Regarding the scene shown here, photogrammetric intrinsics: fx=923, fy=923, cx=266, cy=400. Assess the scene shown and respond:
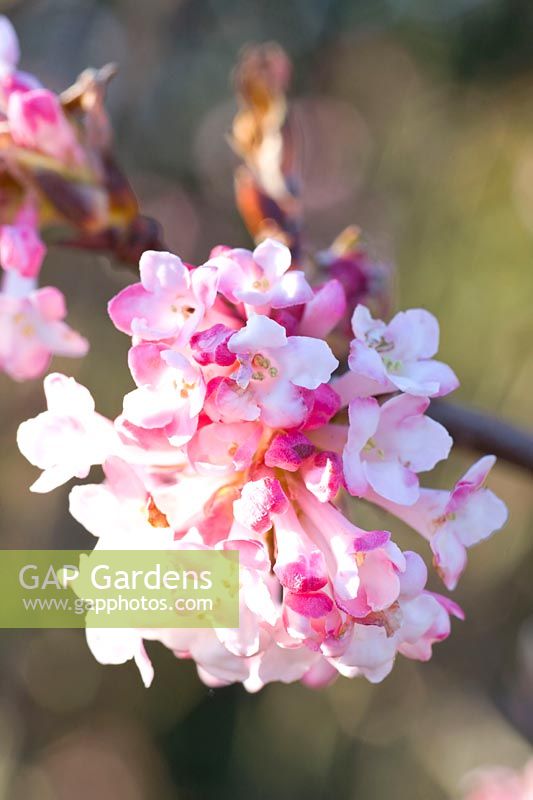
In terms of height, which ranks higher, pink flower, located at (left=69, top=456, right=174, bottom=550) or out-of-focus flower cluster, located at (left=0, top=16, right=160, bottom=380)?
out-of-focus flower cluster, located at (left=0, top=16, right=160, bottom=380)

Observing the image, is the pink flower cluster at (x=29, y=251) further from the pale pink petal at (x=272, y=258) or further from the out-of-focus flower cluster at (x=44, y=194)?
the pale pink petal at (x=272, y=258)

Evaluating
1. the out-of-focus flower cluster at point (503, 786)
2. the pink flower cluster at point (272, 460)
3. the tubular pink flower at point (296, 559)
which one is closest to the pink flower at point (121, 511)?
the pink flower cluster at point (272, 460)

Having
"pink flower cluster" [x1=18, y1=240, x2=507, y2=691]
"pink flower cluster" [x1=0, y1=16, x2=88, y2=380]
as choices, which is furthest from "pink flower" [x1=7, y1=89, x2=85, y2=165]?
"pink flower cluster" [x1=18, y1=240, x2=507, y2=691]

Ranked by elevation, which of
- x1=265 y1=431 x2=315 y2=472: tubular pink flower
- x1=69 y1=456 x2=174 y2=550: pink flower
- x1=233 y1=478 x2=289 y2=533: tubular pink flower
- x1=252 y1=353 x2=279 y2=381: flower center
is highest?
x1=252 y1=353 x2=279 y2=381: flower center

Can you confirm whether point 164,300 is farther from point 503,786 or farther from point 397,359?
point 503,786

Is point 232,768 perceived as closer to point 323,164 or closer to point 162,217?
point 162,217

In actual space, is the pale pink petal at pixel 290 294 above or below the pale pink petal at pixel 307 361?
above

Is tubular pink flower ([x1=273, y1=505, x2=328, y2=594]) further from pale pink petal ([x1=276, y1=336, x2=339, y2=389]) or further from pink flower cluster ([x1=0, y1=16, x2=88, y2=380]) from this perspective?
pink flower cluster ([x1=0, y1=16, x2=88, y2=380])
